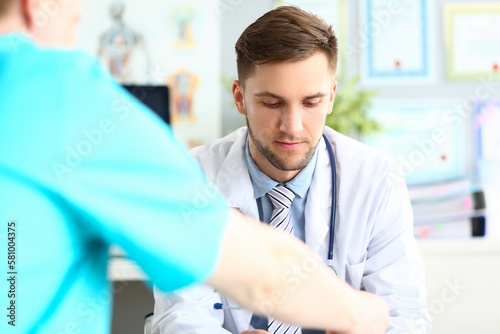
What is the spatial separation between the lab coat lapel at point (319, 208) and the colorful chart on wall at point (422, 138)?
1197mm

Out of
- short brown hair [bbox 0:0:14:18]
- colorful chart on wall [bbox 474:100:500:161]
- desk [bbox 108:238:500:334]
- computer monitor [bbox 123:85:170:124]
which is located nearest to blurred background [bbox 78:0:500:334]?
colorful chart on wall [bbox 474:100:500:161]

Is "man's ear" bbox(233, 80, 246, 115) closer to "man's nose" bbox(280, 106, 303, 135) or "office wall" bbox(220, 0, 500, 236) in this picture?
"man's nose" bbox(280, 106, 303, 135)

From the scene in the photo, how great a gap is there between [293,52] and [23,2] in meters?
0.92

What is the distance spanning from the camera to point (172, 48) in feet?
8.61

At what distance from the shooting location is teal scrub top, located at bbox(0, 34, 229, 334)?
399 millimetres

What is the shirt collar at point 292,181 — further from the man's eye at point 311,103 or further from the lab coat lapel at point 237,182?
the man's eye at point 311,103

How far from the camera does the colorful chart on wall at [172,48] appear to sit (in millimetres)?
2617

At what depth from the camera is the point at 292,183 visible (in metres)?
1.40

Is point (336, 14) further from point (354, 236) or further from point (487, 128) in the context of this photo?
point (354, 236)

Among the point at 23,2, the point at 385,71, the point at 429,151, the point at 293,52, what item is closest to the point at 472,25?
the point at 385,71

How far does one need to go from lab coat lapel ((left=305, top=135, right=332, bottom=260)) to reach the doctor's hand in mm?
661

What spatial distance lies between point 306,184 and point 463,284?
0.79m

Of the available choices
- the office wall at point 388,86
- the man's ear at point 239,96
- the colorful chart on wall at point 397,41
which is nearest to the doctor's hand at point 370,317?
the man's ear at point 239,96

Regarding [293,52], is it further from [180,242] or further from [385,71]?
[385,71]
